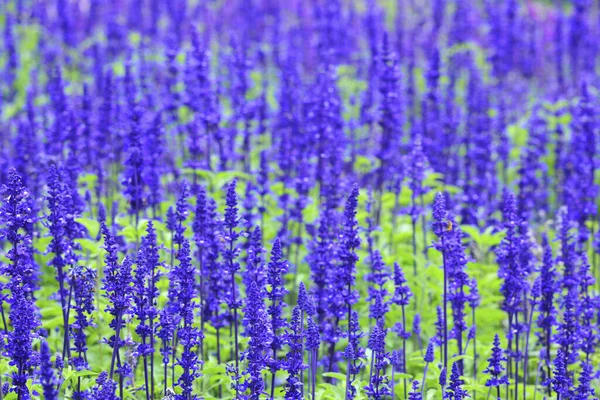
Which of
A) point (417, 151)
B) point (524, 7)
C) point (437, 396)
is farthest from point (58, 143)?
point (524, 7)

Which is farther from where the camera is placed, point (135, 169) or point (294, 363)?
point (135, 169)

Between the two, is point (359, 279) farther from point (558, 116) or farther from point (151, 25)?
point (151, 25)

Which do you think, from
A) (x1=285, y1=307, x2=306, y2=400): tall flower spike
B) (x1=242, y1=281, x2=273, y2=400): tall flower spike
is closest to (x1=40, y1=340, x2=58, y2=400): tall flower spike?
(x1=242, y1=281, x2=273, y2=400): tall flower spike

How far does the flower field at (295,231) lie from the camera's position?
6.53 meters

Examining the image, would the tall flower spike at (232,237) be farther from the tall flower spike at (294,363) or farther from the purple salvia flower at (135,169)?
the purple salvia flower at (135,169)

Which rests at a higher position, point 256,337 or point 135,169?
point 135,169

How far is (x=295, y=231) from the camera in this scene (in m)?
10.8

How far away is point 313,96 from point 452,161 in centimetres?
308

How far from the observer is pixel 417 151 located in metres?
9.45

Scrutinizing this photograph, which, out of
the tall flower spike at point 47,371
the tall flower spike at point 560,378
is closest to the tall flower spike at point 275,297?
the tall flower spike at point 47,371

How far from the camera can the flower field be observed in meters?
6.53

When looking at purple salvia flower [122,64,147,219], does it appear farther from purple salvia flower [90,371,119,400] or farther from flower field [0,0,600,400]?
purple salvia flower [90,371,119,400]

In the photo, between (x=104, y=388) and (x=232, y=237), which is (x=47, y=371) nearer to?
(x=104, y=388)

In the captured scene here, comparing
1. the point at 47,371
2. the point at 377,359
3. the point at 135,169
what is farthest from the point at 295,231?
the point at 47,371
